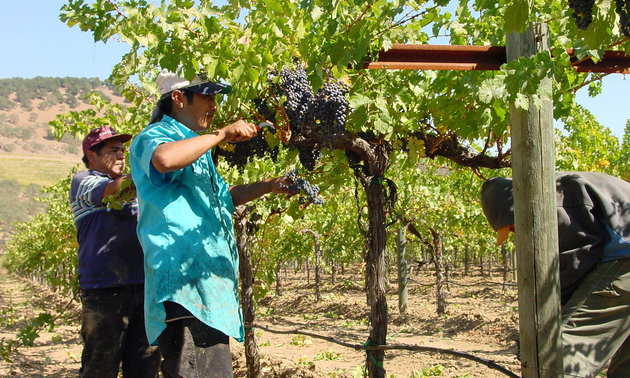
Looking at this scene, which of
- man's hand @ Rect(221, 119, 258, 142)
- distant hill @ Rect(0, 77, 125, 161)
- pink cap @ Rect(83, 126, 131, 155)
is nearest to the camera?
man's hand @ Rect(221, 119, 258, 142)

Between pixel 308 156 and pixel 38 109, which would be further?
pixel 38 109

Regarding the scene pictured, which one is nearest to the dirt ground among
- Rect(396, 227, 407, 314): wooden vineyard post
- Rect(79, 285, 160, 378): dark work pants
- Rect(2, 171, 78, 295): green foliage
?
Rect(396, 227, 407, 314): wooden vineyard post

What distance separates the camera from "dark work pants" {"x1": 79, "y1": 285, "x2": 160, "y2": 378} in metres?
2.75

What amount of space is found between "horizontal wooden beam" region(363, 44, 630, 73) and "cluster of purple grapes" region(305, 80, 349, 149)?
14.7 inches

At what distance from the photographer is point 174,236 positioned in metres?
1.89

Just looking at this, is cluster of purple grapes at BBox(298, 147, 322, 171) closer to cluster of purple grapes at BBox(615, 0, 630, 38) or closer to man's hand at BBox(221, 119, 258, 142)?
man's hand at BBox(221, 119, 258, 142)

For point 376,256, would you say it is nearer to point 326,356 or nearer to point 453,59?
point 453,59

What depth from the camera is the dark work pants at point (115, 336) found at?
2748mm

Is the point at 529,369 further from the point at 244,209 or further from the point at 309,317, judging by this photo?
the point at 309,317

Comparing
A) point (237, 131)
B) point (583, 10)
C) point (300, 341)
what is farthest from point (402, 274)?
point (583, 10)

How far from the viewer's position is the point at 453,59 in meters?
2.45

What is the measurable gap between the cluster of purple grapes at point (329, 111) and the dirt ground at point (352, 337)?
126 cm

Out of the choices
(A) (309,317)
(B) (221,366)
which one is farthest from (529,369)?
(A) (309,317)

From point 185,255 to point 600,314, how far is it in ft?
6.57
